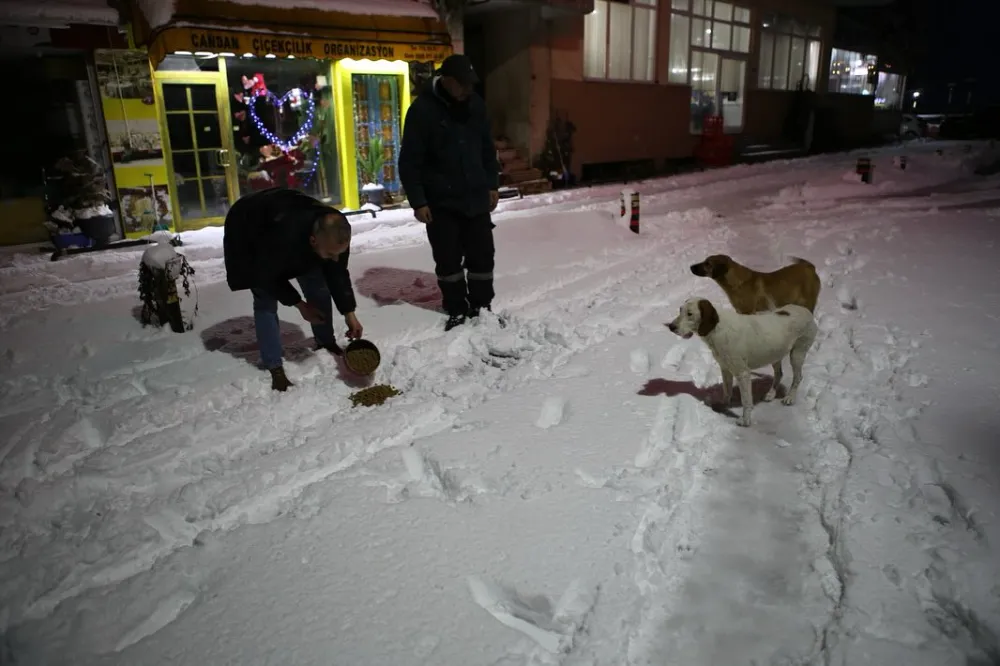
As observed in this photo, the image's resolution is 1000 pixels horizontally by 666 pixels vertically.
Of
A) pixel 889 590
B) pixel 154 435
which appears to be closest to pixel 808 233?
pixel 889 590

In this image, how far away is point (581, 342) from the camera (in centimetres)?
501

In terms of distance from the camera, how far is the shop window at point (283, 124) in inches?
422

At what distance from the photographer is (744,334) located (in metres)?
3.62

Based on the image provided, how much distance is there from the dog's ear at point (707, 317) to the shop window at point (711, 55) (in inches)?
707

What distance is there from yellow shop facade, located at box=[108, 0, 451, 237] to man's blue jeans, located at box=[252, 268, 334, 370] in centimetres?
619

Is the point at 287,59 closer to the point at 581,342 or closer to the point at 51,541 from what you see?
the point at 581,342

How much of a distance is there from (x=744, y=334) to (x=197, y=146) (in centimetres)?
979

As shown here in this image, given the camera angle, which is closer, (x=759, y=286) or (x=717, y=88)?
(x=759, y=286)

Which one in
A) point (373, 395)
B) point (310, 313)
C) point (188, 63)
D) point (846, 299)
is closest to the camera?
point (310, 313)

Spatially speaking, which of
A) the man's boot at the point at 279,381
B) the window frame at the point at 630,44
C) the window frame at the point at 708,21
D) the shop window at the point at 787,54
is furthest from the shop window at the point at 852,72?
the man's boot at the point at 279,381

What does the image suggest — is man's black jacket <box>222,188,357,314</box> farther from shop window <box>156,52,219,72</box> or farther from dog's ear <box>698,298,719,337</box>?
shop window <box>156,52,219,72</box>

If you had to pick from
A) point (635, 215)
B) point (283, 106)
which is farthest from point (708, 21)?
point (283, 106)

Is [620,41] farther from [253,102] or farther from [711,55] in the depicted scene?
[253,102]

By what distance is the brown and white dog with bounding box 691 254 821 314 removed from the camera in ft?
15.2
